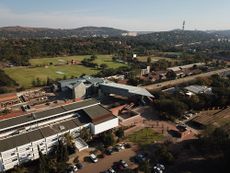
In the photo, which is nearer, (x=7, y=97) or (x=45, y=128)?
(x=45, y=128)

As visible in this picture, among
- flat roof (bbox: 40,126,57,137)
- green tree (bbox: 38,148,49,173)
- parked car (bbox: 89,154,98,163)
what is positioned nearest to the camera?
green tree (bbox: 38,148,49,173)

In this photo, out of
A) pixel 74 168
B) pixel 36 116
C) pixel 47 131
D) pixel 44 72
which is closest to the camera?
pixel 74 168

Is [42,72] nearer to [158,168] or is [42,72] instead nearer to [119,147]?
[119,147]

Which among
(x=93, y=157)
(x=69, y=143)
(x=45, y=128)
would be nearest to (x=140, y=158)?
(x=93, y=157)

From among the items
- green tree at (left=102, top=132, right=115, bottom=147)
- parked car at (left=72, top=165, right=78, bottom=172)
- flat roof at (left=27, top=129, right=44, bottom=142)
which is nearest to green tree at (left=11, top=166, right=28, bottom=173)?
flat roof at (left=27, top=129, right=44, bottom=142)

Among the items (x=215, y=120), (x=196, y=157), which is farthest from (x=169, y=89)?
A: (x=196, y=157)

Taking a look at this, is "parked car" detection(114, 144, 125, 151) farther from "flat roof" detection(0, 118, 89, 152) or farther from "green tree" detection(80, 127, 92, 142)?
"flat roof" detection(0, 118, 89, 152)
